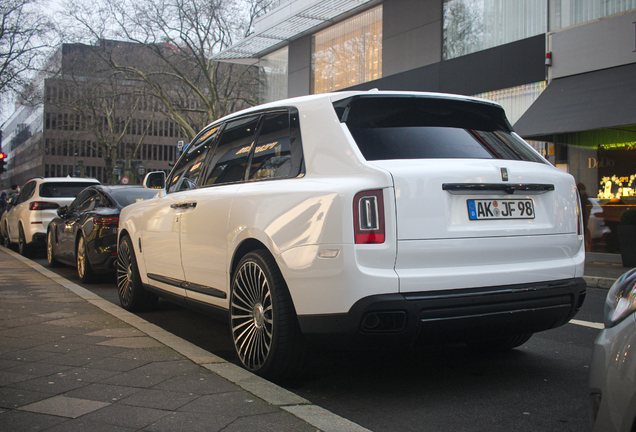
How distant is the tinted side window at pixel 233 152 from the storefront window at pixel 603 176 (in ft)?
35.2

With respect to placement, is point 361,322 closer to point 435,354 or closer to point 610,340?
point 610,340

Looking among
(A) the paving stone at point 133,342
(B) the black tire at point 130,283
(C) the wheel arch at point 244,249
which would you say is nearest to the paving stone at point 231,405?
(C) the wheel arch at point 244,249

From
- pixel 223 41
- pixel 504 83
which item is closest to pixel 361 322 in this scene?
pixel 504 83

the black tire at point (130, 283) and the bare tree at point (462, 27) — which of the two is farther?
the bare tree at point (462, 27)

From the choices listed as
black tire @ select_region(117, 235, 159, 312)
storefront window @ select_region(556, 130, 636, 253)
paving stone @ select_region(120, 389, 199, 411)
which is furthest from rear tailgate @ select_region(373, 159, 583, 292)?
storefront window @ select_region(556, 130, 636, 253)

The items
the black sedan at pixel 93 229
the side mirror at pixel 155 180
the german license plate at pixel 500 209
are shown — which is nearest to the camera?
the german license plate at pixel 500 209

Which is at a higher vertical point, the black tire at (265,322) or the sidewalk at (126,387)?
the black tire at (265,322)

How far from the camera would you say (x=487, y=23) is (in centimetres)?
1551

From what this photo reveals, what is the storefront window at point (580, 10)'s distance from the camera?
13000 mm

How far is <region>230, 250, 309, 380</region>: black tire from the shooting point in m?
3.54

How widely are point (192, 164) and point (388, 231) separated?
104 inches

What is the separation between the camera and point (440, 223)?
10.8 ft

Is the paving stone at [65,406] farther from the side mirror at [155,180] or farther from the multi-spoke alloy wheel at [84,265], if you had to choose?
the multi-spoke alloy wheel at [84,265]

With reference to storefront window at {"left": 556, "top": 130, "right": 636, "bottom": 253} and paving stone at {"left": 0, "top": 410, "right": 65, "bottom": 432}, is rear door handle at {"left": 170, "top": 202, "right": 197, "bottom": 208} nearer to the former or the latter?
paving stone at {"left": 0, "top": 410, "right": 65, "bottom": 432}
